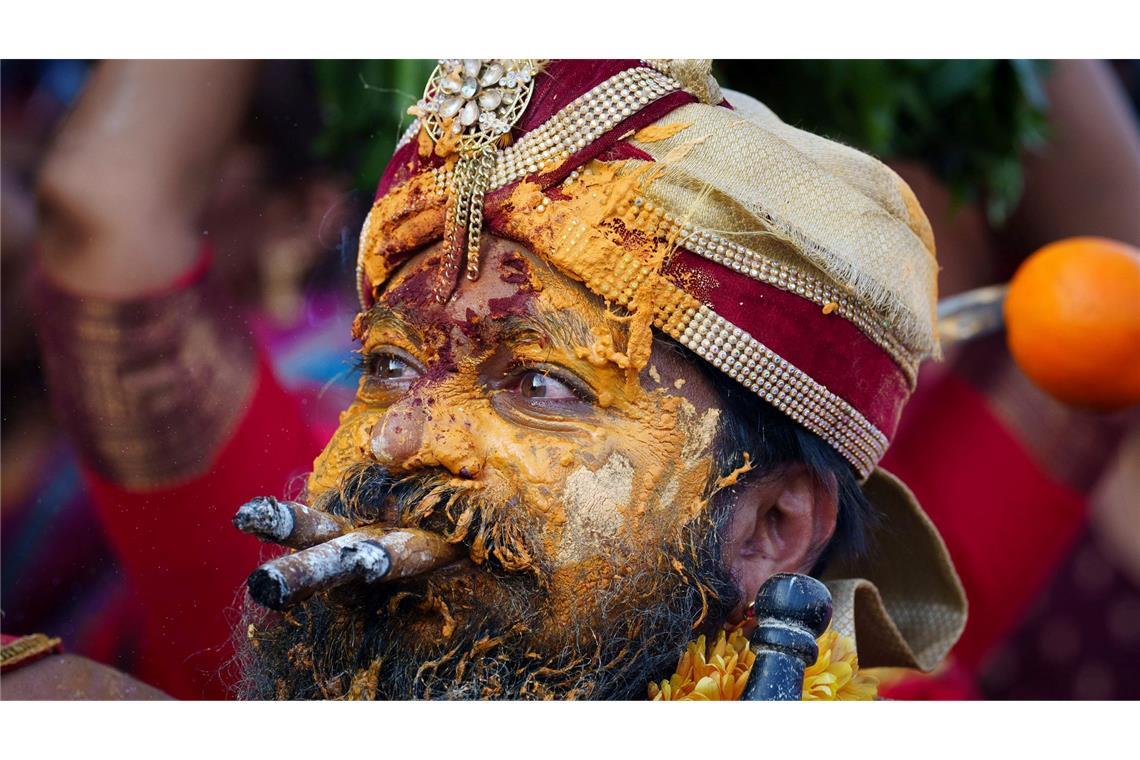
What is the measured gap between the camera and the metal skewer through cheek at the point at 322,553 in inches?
74.9

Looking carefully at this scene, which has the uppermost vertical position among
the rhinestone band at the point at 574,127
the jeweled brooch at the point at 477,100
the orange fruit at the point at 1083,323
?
the jeweled brooch at the point at 477,100

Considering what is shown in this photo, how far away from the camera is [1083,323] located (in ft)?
11.7

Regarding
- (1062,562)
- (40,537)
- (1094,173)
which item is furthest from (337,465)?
(1062,562)

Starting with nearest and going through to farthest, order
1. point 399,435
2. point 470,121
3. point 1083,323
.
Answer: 1. point 399,435
2. point 470,121
3. point 1083,323

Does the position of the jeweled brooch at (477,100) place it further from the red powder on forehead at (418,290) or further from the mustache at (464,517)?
the mustache at (464,517)

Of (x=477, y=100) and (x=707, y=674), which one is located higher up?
(x=477, y=100)

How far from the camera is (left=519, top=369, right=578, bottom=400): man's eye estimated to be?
2.38m

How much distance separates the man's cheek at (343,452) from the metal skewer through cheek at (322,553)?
187 mm

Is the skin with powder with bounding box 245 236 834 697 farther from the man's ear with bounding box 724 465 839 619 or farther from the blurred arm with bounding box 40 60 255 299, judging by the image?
the blurred arm with bounding box 40 60 255 299

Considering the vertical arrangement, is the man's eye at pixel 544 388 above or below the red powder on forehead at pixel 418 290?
below

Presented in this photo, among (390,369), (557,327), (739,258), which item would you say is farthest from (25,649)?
(739,258)

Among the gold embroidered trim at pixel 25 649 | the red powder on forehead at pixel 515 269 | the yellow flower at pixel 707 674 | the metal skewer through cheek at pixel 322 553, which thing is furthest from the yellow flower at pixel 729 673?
the gold embroidered trim at pixel 25 649

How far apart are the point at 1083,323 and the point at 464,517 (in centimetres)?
201

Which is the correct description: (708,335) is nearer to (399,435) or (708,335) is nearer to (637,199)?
(637,199)
